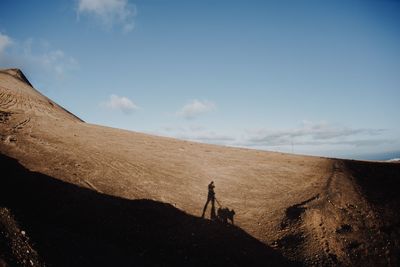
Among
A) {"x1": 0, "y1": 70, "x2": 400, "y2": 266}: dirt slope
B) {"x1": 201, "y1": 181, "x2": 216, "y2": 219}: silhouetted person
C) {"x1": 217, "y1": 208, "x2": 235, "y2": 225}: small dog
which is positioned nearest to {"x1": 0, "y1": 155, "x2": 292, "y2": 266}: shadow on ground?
{"x1": 0, "y1": 70, "x2": 400, "y2": 266}: dirt slope

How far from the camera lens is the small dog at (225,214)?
1317 cm

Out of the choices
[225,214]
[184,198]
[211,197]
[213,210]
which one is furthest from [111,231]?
[211,197]

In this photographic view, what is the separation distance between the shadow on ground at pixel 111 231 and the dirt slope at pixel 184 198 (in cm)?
5

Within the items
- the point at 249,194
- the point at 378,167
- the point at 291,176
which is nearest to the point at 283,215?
the point at 249,194

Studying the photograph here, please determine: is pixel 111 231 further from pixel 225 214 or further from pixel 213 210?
pixel 225 214

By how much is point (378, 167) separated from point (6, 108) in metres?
29.5

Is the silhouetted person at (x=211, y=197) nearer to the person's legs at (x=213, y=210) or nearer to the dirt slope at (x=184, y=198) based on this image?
the person's legs at (x=213, y=210)

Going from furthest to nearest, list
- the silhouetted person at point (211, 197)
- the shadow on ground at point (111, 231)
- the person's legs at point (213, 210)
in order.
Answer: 1. the silhouetted person at point (211, 197)
2. the person's legs at point (213, 210)
3. the shadow on ground at point (111, 231)

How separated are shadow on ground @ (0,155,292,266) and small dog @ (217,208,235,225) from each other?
660mm

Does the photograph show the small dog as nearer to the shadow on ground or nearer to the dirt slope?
the dirt slope

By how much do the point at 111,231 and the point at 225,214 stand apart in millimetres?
5970

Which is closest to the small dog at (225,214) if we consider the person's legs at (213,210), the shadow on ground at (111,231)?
the person's legs at (213,210)

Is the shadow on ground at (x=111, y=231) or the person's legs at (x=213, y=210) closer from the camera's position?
the shadow on ground at (x=111, y=231)

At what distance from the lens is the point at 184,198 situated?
47.7 feet
